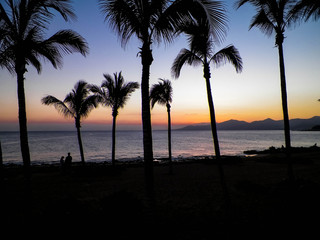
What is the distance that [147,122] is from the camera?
480 centimetres

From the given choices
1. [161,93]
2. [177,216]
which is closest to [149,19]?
[177,216]

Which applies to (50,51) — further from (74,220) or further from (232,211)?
(232,211)

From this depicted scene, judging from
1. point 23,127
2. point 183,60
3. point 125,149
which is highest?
point 183,60

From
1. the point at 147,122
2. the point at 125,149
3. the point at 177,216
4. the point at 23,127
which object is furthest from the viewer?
the point at 125,149

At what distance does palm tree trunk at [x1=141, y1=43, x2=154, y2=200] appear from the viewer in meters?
4.71

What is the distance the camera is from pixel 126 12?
5125 mm

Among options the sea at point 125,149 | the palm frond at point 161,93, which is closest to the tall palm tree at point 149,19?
the palm frond at point 161,93

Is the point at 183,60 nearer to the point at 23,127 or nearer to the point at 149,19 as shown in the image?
the point at 149,19

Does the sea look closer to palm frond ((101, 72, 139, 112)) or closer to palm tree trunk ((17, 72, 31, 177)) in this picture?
palm frond ((101, 72, 139, 112))

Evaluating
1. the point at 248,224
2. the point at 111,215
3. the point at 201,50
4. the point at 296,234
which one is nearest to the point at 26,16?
the point at 201,50

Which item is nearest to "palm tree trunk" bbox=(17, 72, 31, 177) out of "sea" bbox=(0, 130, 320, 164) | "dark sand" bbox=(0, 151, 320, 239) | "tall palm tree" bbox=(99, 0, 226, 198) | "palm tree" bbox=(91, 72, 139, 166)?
"dark sand" bbox=(0, 151, 320, 239)

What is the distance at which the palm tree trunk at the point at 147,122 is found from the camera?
15.5 feet

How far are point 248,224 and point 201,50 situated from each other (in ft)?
21.1

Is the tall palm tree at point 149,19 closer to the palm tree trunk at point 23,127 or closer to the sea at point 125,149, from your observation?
the palm tree trunk at point 23,127
